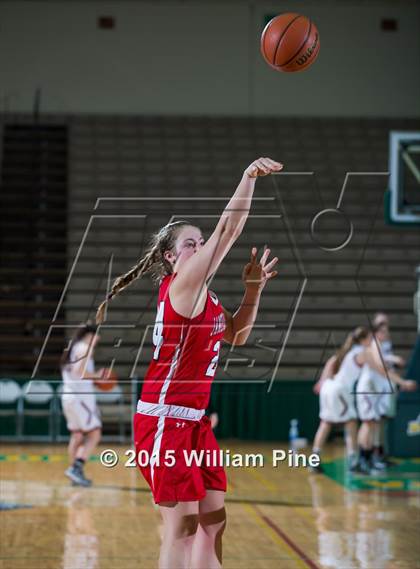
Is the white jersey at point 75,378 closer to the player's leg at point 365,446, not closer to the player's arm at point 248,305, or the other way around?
the player's leg at point 365,446

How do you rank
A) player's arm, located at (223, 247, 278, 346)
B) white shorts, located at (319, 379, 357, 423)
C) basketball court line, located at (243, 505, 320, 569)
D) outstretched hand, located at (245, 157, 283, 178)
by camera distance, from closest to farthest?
1. outstretched hand, located at (245, 157, 283, 178)
2. player's arm, located at (223, 247, 278, 346)
3. basketball court line, located at (243, 505, 320, 569)
4. white shorts, located at (319, 379, 357, 423)

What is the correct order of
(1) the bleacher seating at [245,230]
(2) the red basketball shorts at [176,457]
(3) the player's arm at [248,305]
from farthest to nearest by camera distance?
1. (1) the bleacher seating at [245,230]
2. (3) the player's arm at [248,305]
3. (2) the red basketball shorts at [176,457]

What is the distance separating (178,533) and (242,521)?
4081 mm

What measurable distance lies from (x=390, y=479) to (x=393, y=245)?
7.62 m

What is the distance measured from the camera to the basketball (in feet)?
16.8

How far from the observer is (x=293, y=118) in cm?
1928

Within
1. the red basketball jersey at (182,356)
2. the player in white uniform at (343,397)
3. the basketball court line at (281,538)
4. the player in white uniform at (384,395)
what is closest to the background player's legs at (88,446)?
the basketball court line at (281,538)

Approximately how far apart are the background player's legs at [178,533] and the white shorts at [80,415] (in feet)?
20.5

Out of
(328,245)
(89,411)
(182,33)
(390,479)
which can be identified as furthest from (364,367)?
(182,33)

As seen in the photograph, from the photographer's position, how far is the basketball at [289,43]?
512 centimetres

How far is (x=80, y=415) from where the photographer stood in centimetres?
1014

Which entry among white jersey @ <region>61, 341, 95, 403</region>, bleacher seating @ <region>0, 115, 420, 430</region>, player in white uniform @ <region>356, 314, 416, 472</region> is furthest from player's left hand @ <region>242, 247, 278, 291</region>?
bleacher seating @ <region>0, 115, 420, 430</region>

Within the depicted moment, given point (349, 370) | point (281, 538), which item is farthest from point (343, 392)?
point (281, 538)

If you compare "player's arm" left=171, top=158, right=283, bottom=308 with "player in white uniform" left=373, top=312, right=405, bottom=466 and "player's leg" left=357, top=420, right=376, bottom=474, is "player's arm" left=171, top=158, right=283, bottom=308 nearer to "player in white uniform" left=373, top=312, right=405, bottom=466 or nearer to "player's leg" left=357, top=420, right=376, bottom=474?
"player in white uniform" left=373, top=312, right=405, bottom=466
